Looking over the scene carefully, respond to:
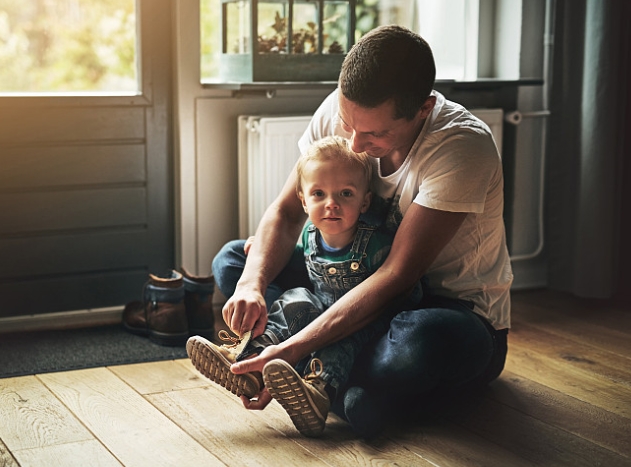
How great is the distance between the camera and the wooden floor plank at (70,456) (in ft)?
5.70

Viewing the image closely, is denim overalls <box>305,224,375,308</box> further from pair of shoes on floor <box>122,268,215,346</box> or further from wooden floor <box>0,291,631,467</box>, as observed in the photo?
pair of shoes on floor <box>122,268,215,346</box>

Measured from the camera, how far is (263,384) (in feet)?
6.22

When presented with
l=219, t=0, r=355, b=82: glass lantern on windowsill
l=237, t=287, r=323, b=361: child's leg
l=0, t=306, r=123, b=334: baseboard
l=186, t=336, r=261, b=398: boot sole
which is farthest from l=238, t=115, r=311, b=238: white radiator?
l=186, t=336, r=261, b=398: boot sole

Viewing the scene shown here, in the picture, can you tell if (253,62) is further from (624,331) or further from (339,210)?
(624,331)

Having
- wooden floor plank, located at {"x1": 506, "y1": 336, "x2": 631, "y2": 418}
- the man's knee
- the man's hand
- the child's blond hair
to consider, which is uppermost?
the child's blond hair

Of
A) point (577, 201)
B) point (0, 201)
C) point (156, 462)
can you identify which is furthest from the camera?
point (577, 201)

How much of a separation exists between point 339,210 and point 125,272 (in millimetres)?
1140

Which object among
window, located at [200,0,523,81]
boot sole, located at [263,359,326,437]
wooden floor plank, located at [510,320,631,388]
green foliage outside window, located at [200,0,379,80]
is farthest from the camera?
window, located at [200,0,523,81]

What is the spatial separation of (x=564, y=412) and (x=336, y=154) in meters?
0.78

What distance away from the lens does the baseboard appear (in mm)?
2723

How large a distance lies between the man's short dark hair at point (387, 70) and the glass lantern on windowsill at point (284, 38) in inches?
39.6

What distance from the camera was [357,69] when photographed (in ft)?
5.98

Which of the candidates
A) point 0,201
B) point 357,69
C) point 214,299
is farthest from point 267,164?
point 357,69

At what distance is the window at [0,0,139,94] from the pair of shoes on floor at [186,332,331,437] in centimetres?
120
